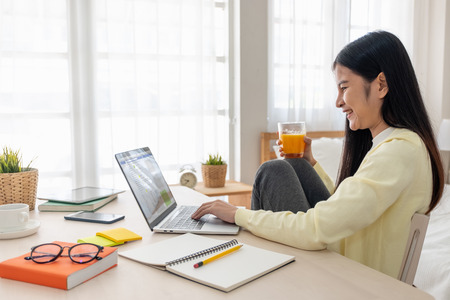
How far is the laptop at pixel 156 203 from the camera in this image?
3.70 ft

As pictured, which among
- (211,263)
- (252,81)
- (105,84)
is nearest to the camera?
(211,263)

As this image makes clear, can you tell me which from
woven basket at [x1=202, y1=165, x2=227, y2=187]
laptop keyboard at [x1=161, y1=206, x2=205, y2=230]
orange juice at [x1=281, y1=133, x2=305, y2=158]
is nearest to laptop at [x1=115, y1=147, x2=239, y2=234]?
laptop keyboard at [x1=161, y1=206, x2=205, y2=230]

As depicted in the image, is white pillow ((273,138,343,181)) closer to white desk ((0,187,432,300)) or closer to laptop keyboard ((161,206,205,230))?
laptop keyboard ((161,206,205,230))

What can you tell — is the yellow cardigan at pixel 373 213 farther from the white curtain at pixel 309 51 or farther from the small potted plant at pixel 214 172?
the white curtain at pixel 309 51

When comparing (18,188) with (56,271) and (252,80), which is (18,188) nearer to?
(56,271)

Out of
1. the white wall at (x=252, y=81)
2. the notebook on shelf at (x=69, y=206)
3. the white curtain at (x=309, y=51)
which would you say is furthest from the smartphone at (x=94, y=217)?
the white curtain at (x=309, y=51)

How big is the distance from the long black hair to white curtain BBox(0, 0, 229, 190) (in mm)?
1886

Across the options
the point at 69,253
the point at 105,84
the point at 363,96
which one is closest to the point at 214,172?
the point at 105,84

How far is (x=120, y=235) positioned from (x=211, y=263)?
0.97 feet

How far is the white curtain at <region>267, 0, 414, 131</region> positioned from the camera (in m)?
3.21

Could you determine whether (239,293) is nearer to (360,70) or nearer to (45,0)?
(360,70)

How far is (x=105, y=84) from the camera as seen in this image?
9.04 feet

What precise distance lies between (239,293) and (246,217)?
376 millimetres

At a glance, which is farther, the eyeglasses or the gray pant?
the gray pant
